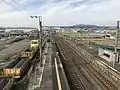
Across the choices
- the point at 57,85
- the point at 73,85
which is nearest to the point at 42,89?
the point at 57,85

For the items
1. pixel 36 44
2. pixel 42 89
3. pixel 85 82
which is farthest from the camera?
pixel 36 44

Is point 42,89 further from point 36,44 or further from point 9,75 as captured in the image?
point 36,44

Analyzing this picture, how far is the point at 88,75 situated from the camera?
28875 mm

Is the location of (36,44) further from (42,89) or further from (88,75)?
(42,89)

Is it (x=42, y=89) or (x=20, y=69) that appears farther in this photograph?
(x=20, y=69)

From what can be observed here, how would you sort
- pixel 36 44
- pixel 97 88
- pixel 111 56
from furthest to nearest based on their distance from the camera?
pixel 36 44, pixel 111 56, pixel 97 88

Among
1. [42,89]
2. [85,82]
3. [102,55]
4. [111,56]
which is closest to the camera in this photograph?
[42,89]

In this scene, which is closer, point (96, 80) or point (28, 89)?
point (28, 89)

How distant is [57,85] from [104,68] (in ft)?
37.6

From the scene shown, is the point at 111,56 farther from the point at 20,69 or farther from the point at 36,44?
the point at 36,44

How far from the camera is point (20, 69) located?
26.0 m

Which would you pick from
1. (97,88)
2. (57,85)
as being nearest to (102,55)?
(97,88)

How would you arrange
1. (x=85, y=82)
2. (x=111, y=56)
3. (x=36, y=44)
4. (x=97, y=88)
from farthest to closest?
(x=36, y=44)
(x=111, y=56)
(x=85, y=82)
(x=97, y=88)

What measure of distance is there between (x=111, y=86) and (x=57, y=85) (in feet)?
20.7
